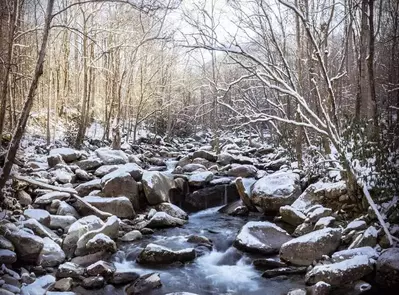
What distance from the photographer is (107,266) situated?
6.28 m

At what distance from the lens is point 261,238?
7336mm

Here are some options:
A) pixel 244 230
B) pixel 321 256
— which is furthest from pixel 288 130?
pixel 321 256

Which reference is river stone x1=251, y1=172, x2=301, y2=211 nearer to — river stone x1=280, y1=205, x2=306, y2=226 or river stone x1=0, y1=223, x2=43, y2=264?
river stone x1=280, y1=205, x2=306, y2=226

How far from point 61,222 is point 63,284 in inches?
94.0

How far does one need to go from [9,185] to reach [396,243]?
748cm

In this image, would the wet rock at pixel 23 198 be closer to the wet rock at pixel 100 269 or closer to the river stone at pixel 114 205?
the river stone at pixel 114 205

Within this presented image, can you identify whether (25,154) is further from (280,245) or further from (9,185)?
(280,245)

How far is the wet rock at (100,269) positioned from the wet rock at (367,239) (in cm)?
404

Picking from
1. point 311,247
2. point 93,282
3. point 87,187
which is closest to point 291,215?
point 311,247

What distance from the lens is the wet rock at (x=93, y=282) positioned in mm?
5746

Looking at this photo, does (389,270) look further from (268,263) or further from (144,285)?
(144,285)

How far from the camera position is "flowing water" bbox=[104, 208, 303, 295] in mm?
6053

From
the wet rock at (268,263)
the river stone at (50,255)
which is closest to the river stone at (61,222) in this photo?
the river stone at (50,255)

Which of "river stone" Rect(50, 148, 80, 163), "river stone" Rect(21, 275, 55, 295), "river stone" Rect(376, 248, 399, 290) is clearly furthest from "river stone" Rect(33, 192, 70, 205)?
"river stone" Rect(376, 248, 399, 290)
